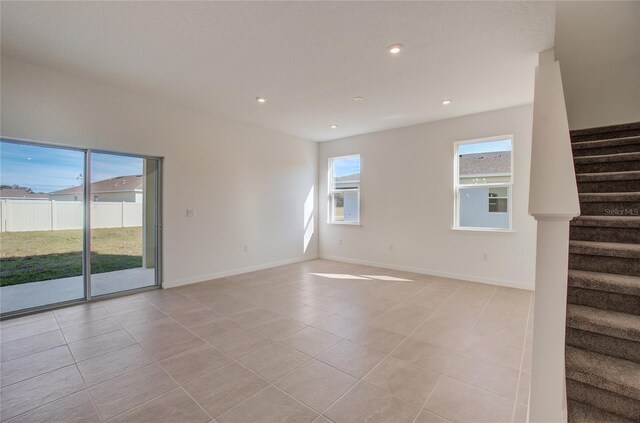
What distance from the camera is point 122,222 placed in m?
4.08

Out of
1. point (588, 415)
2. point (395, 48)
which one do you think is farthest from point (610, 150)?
point (588, 415)

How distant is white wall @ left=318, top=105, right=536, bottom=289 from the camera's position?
4375 mm

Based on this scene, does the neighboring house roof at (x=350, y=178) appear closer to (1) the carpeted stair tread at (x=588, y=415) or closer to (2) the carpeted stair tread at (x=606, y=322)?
(2) the carpeted stair tread at (x=606, y=322)

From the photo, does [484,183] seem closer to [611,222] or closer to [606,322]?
[611,222]

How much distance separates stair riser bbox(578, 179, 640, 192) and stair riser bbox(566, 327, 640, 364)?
1536 mm

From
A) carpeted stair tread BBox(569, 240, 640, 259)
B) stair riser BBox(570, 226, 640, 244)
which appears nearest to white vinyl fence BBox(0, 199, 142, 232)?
carpeted stair tread BBox(569, 240, 640, 259)

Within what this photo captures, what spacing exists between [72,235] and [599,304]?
17.4 ft

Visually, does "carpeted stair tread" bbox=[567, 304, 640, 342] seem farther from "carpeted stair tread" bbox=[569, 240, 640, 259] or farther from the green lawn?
the green lawn

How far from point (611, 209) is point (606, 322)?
4.03ft

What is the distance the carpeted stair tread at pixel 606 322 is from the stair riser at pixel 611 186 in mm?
1307

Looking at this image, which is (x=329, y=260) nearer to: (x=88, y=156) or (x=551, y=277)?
(x=88, y=156)

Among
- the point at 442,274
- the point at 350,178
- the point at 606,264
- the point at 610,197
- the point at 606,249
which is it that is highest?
the point at 350,178

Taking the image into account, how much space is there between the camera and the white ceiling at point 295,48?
7.49 ft

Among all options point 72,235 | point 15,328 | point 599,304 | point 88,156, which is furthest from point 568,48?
point 15,328
